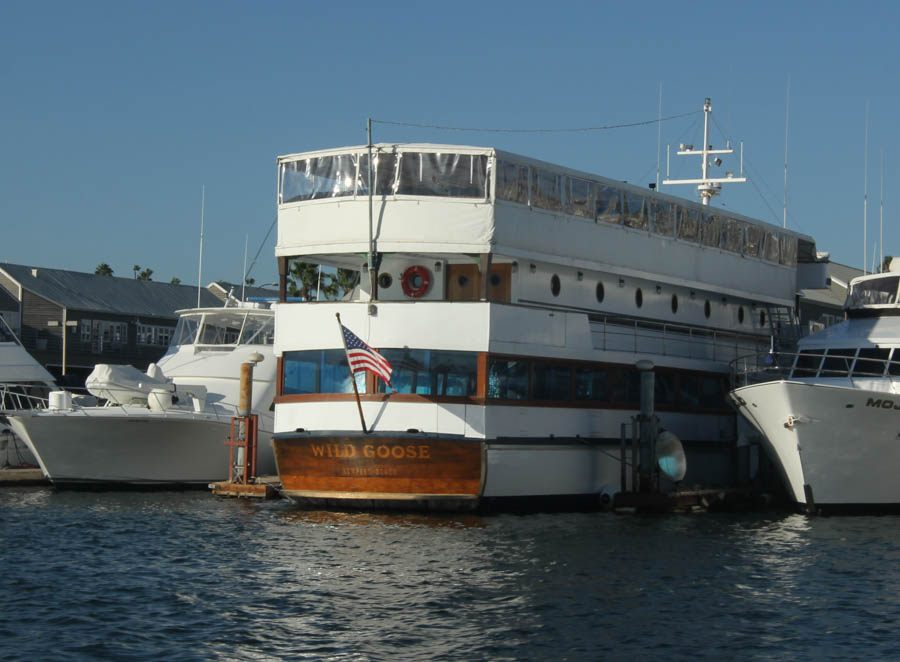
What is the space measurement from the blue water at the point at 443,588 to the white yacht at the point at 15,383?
10.4 metres

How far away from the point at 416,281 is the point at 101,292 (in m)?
44.9

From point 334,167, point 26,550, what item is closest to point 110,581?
point 26,550

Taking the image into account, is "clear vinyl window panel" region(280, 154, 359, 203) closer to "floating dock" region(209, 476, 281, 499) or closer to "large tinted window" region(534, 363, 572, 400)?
"large tinted window" region(534, 363, 572, 400)

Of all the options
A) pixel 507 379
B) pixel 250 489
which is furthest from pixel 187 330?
pixel 507 379

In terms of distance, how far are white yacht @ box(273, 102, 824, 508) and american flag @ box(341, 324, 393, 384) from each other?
459mm

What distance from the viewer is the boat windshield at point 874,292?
102 ft

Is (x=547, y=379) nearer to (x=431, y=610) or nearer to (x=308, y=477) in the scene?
(x=308, y=477)

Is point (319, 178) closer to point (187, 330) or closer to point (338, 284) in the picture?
point (187, 330)

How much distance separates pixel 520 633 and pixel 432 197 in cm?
1223

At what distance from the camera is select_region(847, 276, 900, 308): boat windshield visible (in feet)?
102

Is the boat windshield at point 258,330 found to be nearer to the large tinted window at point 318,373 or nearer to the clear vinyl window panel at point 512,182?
the large tinted window at point 318,373

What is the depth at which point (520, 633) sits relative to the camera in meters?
15.6

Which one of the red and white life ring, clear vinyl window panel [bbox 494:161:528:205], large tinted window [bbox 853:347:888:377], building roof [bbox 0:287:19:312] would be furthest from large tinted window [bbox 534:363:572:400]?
building roof [bbox 0:287:19:312]

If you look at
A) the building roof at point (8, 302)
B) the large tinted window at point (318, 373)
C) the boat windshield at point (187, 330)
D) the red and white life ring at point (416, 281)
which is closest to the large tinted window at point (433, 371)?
the large tinted window at point (318, 373)
